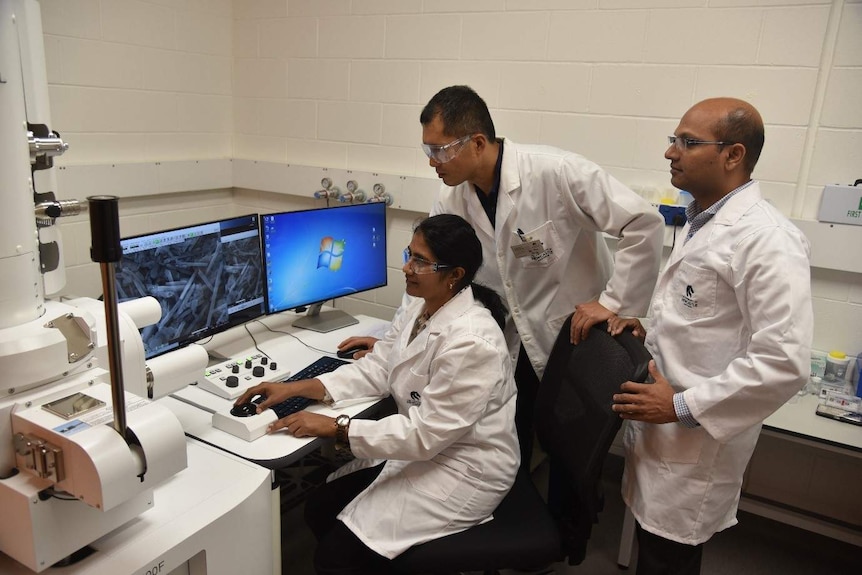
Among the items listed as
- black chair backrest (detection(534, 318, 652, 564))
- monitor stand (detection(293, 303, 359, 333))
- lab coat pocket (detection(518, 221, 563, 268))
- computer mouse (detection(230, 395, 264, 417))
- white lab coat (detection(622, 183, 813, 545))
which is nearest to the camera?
white lab coat (detection(622, 183, 813, 545))

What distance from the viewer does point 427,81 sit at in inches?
106

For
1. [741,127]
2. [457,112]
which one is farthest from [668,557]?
[457,112]

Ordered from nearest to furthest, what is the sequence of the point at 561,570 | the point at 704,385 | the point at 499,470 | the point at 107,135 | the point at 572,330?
the point at 704,385 < the point at 499,470 < the point at 572,330 < the point at 561,570 < the point at 107,135

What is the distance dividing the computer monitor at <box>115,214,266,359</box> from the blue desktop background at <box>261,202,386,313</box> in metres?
0.06

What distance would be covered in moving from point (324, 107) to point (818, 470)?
2627 millimetres

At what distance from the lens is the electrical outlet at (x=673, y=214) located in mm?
2262

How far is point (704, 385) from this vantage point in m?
1.37

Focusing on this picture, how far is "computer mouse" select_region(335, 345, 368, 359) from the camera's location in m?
2.09

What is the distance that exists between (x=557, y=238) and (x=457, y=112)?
501 millimetres

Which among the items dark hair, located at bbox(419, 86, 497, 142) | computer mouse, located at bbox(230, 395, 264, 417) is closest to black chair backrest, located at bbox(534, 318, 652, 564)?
dark hair, located at bbox(419, 86, 497, 142)

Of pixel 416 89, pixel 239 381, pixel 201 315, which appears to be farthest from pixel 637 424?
pixel 416 89

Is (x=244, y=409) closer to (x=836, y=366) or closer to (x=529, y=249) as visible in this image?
(x=529, y=249)

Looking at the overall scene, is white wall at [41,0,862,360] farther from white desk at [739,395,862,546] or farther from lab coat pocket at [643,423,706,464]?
lab coat pocket at [643,423,706,464]

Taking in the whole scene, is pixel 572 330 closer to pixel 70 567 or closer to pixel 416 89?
pixel 70 567
